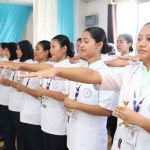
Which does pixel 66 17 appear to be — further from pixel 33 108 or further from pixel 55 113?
pixel 55 113

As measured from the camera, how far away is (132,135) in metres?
1.56

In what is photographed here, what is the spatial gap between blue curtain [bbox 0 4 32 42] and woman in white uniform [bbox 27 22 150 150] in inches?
231

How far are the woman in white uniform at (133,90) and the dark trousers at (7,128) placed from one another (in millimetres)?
2286

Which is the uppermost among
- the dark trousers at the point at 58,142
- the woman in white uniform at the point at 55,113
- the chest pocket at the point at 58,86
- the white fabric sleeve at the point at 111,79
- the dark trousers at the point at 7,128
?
the white fabric sleeve at the point at 111,79

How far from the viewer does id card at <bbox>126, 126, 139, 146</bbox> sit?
154cm

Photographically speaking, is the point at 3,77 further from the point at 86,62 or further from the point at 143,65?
the point at 143,65

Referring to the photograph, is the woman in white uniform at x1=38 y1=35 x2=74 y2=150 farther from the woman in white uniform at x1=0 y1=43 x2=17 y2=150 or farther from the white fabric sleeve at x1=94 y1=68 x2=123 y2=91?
the woman in white uniform at x1=0 y1=43 x2=17 y2=150

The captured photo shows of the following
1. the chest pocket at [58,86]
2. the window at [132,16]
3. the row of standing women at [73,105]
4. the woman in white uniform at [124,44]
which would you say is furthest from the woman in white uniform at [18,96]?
the window at [132,16]

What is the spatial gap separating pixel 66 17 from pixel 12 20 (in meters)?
1.62

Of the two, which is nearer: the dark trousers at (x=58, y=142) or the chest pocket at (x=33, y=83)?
the dark trousers at (x=58, y=142)

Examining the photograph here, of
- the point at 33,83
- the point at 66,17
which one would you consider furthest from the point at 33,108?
the point at 66,17

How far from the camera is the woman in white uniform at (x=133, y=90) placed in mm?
1460

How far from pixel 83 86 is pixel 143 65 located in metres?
0.56

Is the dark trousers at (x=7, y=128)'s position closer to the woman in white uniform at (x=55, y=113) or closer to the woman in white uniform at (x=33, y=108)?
the woman in white uniform at (x=33, y=108)
